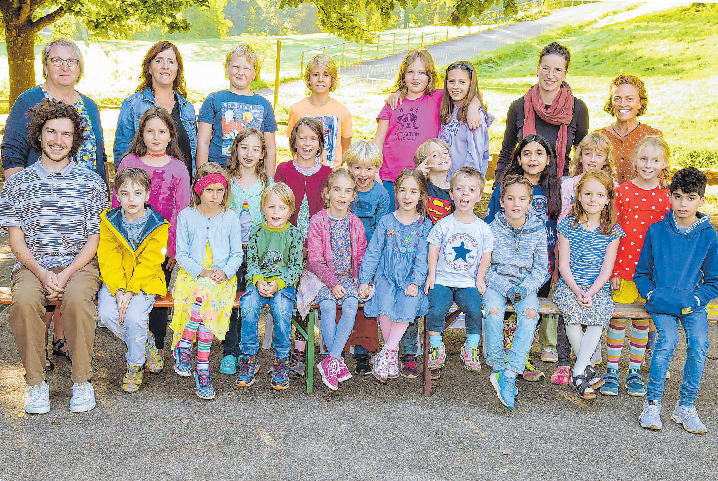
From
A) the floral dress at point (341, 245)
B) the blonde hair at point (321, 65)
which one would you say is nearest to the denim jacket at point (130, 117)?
the blonde hair at point (321, 65)

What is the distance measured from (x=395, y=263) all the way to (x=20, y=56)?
1021 cm

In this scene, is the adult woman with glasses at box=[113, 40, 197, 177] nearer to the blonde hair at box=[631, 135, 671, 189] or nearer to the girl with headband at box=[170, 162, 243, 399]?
the girl with headband at box=[170, 162, 243, 399]

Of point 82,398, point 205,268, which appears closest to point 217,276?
point 205,268

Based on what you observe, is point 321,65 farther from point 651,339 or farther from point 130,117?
point 651,339

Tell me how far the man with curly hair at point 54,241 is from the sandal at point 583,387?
3.20 m

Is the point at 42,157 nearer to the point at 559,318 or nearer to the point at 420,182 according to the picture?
the point at 420,182

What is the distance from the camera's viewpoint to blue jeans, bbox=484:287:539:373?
4320mm

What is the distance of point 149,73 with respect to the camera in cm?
496

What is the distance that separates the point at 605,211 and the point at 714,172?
321 inches

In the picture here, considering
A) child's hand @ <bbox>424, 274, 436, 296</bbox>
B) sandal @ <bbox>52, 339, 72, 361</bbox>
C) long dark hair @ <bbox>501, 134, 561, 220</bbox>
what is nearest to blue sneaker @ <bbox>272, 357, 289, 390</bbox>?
child's hand @ <bbox>424, 274, 436, 296</bbox>

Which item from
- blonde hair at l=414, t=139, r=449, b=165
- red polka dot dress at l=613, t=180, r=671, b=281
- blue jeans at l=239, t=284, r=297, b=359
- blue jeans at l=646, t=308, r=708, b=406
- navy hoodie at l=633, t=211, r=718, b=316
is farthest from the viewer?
blonde hair at l=414, t=139, r=449, b=165

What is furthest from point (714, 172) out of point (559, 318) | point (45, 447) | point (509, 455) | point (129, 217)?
point (45, 447)

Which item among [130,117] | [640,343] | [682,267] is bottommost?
[640,343]

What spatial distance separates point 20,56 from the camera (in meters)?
11.6
